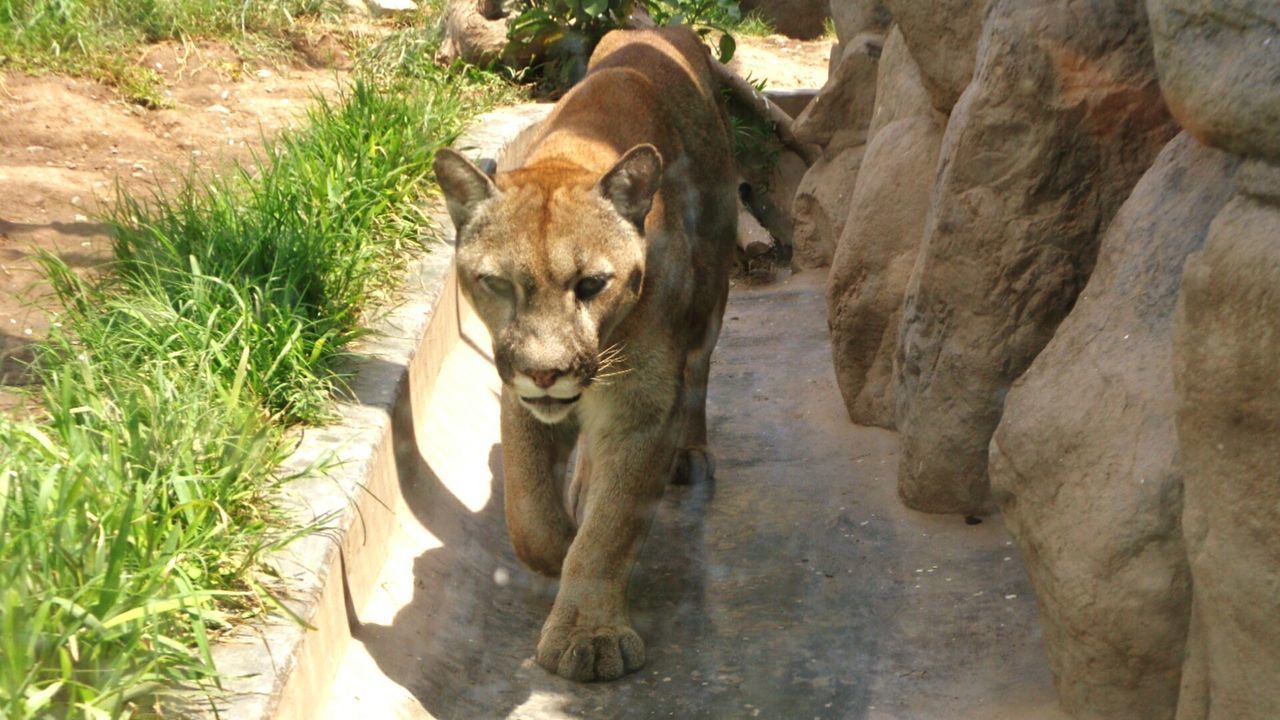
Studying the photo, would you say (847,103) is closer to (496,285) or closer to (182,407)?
(496,285)

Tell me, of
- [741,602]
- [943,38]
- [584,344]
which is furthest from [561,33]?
[584,344]

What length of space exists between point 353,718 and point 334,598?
0.39 meters

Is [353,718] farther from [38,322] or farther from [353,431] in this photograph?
[38,322]

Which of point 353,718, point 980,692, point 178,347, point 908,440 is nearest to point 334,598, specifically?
point 353,718

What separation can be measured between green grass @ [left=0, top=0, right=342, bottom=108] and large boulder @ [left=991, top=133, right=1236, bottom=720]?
6344mm

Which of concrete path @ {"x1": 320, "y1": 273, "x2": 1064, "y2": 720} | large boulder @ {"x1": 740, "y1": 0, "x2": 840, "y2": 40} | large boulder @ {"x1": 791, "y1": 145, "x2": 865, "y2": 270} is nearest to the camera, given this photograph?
concrete path @ {"x1": 320, "y1": 273, "x2": 1064, "y2": 720}

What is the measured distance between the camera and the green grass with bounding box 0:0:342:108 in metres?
8.82

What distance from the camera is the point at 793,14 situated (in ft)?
→ 53.1

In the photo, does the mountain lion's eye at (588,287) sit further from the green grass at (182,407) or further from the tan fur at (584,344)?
the green grass at (182,407)

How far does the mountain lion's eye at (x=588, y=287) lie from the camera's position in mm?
4832

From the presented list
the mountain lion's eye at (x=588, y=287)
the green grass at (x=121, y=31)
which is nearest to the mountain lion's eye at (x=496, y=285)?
the mountain lion's eye at (x=588, y=287)

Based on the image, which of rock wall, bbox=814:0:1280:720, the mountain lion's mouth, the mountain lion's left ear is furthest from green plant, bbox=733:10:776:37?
the mountain lion's mouth

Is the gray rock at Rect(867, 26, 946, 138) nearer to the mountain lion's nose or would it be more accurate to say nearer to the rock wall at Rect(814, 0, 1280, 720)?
the rock wall at Rect(814, 0, 1280, 720)

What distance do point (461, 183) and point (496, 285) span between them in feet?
1.40
